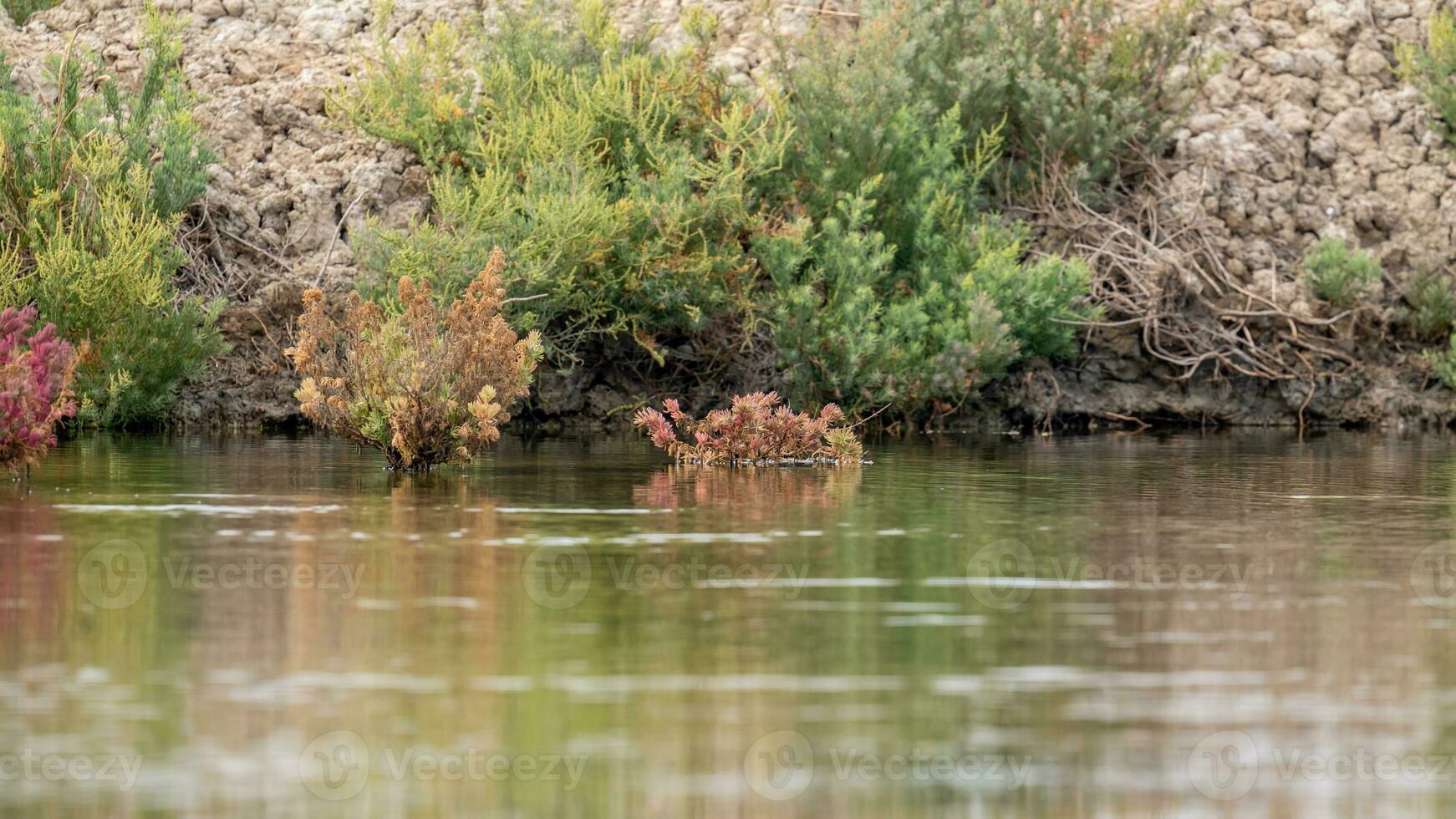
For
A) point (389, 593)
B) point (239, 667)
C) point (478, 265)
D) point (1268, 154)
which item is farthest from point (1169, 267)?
point (239, 667)

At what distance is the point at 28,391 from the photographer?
1495cm

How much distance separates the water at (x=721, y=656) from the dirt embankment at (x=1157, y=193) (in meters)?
11.4

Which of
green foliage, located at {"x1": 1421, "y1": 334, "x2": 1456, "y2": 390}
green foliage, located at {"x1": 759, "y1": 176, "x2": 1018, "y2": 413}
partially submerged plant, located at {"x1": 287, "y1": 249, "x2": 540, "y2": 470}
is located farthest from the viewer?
green foliage, located at {"x1": 1421, "y1": 334, "x2": 1456, "y2": 390}

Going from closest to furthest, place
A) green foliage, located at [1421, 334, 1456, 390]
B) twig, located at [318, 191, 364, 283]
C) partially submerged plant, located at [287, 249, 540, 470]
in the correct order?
partially submerged plant, located at [287, 249, 540, 470] < twig, located at [318, 191, 364, 283] < green foliage, located at [1421, 334, 1456, 390]

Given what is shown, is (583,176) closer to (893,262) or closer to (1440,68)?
(893,262)

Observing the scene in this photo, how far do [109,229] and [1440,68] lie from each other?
1753 cm

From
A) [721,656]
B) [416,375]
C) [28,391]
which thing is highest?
[416,375]

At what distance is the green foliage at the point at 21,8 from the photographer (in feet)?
98.1

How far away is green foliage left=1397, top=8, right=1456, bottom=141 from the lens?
2833 centimetres

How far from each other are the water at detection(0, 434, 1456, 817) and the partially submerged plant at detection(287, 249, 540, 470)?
2594 millimetres

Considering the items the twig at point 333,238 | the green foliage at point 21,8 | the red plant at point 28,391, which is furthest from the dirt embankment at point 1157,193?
the red plant at point 28,391

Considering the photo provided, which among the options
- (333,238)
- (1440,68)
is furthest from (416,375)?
(1440,68)

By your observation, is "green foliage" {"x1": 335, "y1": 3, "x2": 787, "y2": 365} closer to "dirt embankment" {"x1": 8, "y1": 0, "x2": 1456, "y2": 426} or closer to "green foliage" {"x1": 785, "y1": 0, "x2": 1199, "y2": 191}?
"dirt embankment" {"x1": 8, "y1": 0, "x2": 1456, "y2": 426}

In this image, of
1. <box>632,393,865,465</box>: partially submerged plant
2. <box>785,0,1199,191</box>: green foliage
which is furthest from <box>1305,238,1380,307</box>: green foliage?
<box>632,393,865,465</box>: partially submerged plant
